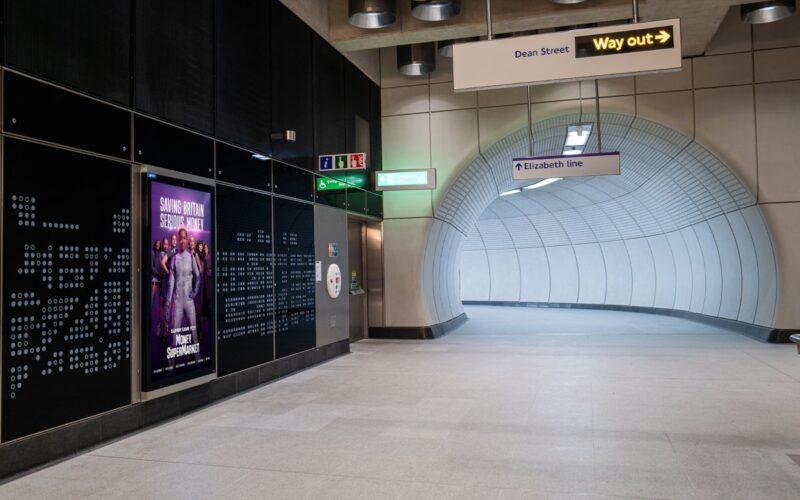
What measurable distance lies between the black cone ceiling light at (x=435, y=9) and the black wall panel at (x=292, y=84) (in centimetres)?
177

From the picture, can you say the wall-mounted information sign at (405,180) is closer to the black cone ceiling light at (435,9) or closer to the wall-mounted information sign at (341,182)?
the wall-mounted information sign at (341,182)

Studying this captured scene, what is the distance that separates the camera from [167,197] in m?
5.86

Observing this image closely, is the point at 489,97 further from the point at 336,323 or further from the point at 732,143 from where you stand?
the point at 336,323

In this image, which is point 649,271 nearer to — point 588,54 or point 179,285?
Answer: point 588,54

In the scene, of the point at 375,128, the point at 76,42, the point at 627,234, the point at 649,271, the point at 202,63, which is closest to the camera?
the point at 76,42

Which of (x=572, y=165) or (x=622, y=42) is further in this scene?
(x=572, y=165)

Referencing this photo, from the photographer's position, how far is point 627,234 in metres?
19.2

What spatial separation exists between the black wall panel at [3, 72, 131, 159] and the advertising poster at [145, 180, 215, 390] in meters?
0.59

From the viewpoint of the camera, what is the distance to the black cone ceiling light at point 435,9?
884 centimetres

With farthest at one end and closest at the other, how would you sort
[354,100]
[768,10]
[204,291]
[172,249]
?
[354,100]
[768,10]
[204,291]
[172,249]

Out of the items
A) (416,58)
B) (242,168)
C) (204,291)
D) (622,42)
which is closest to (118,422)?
(204,291)

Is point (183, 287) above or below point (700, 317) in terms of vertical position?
above

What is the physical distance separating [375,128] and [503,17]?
3.98 meters

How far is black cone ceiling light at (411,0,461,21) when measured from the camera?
8844 millimetres
